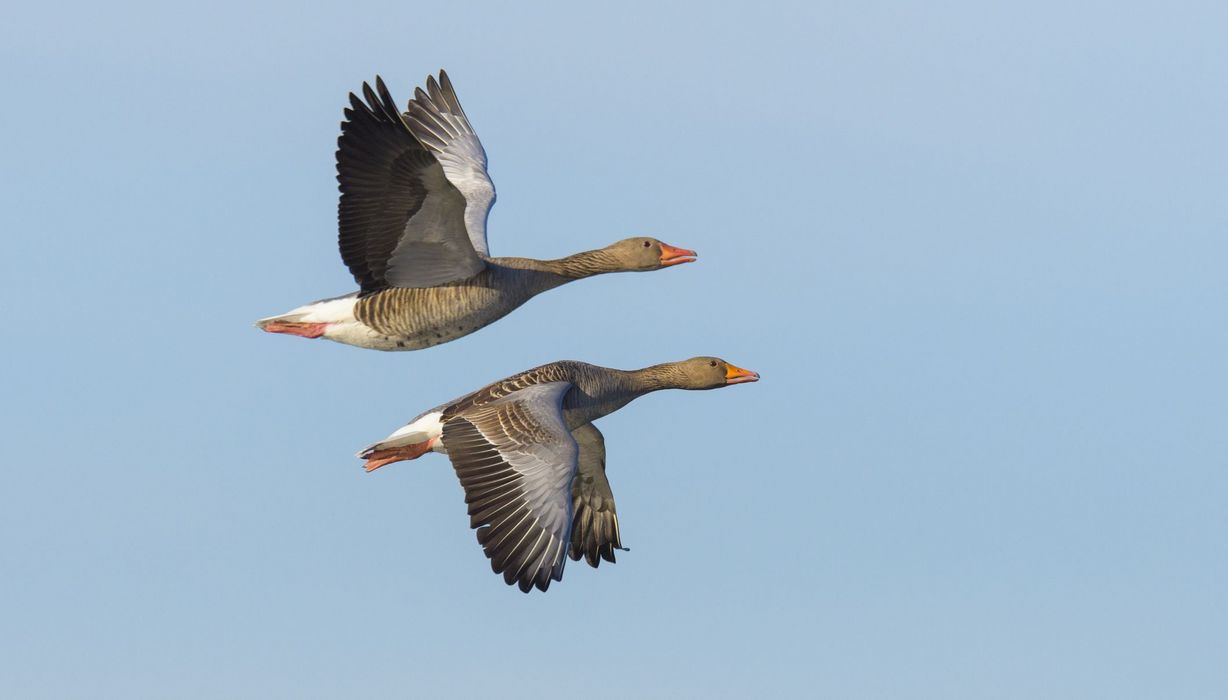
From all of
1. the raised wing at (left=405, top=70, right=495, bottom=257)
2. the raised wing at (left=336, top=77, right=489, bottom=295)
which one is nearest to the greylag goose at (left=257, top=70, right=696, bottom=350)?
the raised wing at (left=336, top=77, right=489, bottom=295)

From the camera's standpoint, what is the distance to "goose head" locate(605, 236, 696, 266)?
21.7 m

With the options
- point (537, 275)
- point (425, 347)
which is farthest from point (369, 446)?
point (537, 275)

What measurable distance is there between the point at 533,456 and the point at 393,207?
304cm

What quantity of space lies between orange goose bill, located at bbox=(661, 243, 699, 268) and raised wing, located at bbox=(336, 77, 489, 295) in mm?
2697

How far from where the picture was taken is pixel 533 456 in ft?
58.7

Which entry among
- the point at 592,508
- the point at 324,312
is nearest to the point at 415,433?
the point at 324,312

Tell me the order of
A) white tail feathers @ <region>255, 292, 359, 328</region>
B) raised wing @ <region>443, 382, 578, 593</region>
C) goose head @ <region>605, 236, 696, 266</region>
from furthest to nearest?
1. goose head @ <region>605, 236, 696, 266</region>
2. white tail feathers @ <region>255, 292, 359, 328</region>
3. raised wing @ <region>443, 382, 578, 593</region>

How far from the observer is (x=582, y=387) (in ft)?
65.7

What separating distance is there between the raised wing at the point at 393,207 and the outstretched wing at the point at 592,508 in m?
2.52

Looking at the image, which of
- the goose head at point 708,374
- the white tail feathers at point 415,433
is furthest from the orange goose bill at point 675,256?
the white tail feathers at point 415,433

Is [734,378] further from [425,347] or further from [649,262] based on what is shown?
[425,347]

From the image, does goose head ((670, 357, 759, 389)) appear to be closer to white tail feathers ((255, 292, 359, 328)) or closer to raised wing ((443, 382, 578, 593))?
raised wing ((443, 382, 578, 593))

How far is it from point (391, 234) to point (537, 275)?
1.95 metres

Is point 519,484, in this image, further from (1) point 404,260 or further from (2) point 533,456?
(1) point 404,260
